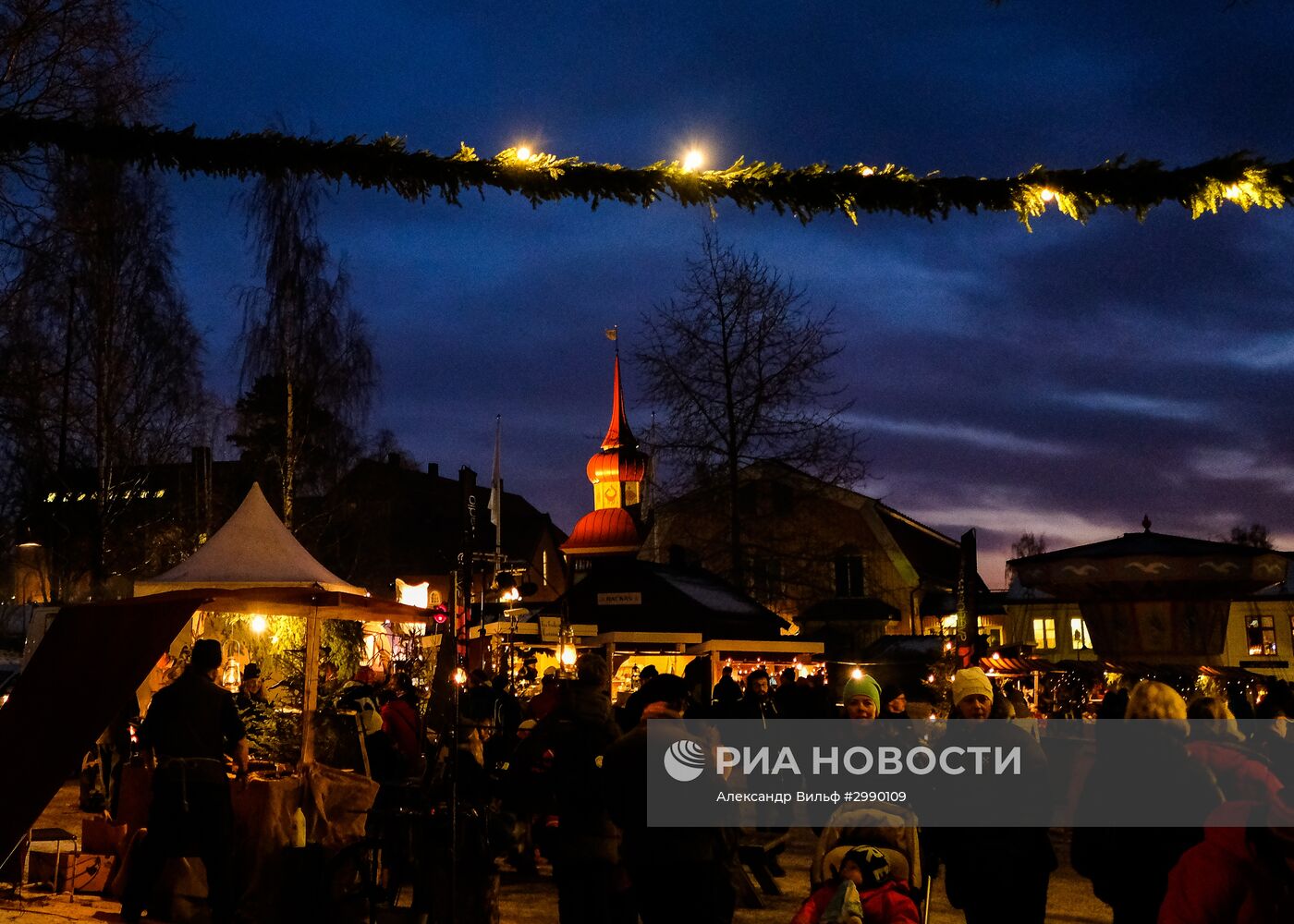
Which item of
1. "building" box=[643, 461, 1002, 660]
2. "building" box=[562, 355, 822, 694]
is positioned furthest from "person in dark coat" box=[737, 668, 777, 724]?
"building" box=[643, 461, 1002, 660]

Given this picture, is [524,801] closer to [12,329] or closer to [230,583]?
[230,583]

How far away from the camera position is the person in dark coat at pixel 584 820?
6316 millimetres

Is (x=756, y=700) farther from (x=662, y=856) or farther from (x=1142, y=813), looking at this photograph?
(x=1142, y=813)

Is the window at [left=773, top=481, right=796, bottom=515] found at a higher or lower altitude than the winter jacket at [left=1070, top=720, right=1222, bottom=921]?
higher

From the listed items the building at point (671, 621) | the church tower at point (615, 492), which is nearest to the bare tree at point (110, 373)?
the building at point (671, 621)

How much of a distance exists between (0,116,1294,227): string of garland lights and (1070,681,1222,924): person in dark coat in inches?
93.4

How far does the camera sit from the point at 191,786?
7852 millimetres

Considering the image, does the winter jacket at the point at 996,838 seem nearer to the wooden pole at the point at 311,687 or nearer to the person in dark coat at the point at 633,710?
the person in dark coat at the point at 633,710

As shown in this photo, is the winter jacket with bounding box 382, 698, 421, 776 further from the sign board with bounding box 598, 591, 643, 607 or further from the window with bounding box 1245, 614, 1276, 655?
the window with bounding box 1245, 614, 1276, 655

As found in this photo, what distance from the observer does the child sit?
4836mm

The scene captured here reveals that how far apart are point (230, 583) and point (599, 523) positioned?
5854cm

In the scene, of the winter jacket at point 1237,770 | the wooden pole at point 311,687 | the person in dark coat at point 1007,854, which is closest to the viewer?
the winter jacket at point 1237,770

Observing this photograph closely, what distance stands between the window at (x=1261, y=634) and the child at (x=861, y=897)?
169ft

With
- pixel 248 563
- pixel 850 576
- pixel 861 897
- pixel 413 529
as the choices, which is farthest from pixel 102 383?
pixel 413 529
